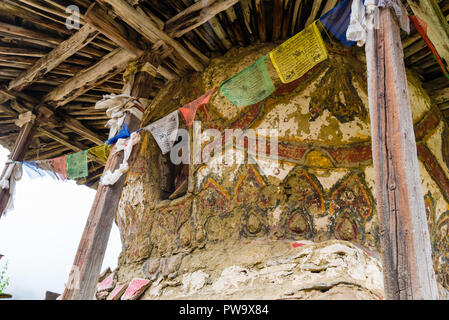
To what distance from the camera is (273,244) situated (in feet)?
12.1

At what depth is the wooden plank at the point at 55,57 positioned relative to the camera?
4438mm

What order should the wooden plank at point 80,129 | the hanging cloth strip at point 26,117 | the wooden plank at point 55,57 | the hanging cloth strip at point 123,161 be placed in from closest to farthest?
the hanging cloth strip at point 123,161
the wooden plank at point 55,57
the hanging cloth strip at point 26,117
the wooden plank at point 80,129

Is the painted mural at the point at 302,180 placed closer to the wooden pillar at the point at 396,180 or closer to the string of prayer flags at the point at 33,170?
the wooden pillar at the point at 396,180

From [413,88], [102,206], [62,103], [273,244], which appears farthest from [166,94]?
[413,88]

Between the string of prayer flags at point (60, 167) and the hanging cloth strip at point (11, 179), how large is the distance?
448mm

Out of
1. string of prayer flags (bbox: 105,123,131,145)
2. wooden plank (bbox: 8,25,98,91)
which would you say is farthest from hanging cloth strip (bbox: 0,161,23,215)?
string of prayer flags (bbox: 105,123,131,145)

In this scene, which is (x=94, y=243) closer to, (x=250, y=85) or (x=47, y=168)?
(x=250, y=85)

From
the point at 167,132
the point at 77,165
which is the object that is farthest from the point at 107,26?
the point at 77,165

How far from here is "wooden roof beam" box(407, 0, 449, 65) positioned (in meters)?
2.78

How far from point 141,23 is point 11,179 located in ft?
9.93

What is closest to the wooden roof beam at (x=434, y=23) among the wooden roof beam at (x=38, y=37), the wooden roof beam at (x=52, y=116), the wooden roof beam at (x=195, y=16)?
the wooden roof beam at (x=195, y=16)

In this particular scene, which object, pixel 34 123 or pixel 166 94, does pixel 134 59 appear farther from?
pixel 34 123

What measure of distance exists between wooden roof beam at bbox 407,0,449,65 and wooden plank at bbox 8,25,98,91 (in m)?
3.31

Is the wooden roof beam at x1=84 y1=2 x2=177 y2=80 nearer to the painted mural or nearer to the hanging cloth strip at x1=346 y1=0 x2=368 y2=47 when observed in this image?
the painted mural
